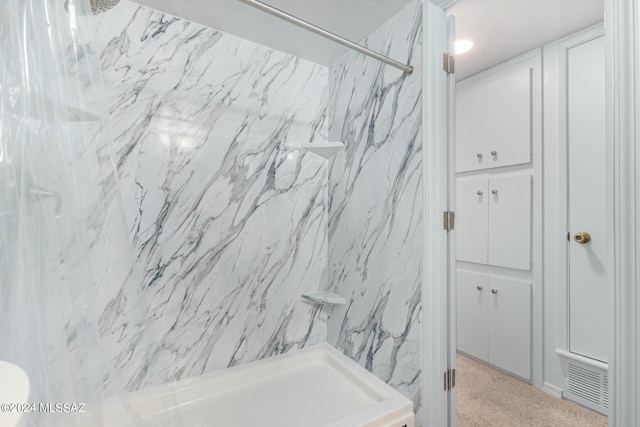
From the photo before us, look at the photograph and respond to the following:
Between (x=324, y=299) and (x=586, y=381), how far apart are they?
172cm

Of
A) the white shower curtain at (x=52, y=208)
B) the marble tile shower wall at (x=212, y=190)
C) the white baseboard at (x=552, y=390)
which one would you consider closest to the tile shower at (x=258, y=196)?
the marble tile shower wall at (x=212, y=190)

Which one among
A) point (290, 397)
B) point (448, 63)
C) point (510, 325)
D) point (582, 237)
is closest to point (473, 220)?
point (582, 237)

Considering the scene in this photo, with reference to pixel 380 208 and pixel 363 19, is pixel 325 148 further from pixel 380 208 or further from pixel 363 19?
pixel 363 19

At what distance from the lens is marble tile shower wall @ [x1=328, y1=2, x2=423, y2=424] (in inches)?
57.6

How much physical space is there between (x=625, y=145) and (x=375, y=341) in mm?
1324

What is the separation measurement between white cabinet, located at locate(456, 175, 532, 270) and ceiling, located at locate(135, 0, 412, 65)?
1526 millimetres

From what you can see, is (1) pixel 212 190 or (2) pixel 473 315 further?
(2) pixel 473 315

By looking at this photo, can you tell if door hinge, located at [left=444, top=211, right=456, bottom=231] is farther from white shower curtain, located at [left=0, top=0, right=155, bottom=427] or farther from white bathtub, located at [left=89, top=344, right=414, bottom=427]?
white shower curtain, located at [left=0, top=0, right=155, bottom=427]

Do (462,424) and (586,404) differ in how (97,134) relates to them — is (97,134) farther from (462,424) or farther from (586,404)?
(586,404)

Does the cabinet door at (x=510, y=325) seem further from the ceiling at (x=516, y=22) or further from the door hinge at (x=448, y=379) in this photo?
the ceiling at (x=516, y=22)

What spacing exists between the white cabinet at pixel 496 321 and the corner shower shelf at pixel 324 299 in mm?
1294

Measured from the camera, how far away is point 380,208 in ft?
5.47

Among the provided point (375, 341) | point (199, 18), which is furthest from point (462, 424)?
point (199, 18)

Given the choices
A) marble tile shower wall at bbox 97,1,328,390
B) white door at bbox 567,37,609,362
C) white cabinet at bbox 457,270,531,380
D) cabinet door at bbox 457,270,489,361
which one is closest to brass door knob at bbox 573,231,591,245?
white door at bbox 567,37,609,362
